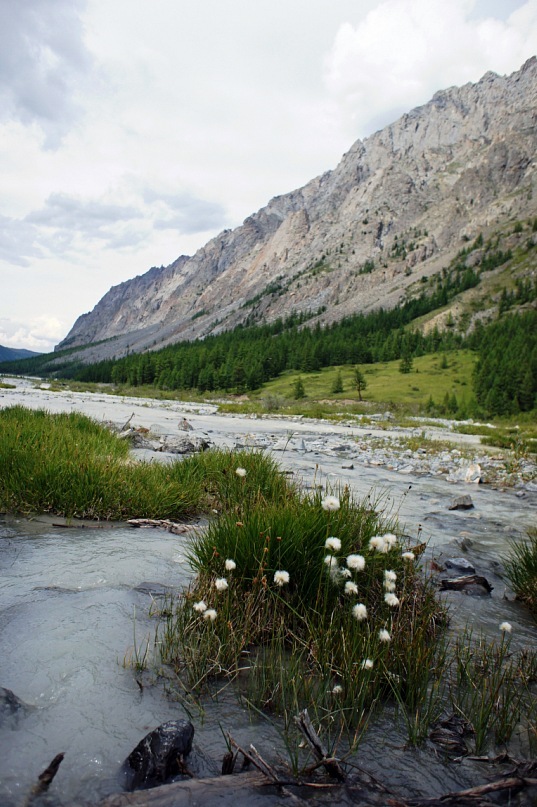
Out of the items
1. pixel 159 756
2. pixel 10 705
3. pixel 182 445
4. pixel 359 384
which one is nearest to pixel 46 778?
pixel 159 756

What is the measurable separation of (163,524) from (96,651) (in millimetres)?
3433

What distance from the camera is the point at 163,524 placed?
662 cm

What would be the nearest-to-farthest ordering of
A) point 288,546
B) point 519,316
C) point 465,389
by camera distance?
1. point 288,546
2. point 465,389
3. point 519,316

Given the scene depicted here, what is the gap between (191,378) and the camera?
12475 centimetres

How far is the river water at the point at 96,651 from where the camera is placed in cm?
224

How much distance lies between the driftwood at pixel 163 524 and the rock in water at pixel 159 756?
13.4 ft

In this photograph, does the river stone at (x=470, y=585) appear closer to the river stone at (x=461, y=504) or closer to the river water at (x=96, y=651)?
the river water at (x=96, y=651)

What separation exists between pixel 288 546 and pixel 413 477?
35.5 ft

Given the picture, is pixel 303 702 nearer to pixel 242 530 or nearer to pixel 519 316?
pixel 242 530

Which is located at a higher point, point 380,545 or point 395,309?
point 395,309

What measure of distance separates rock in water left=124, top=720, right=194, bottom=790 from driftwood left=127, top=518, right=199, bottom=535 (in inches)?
160

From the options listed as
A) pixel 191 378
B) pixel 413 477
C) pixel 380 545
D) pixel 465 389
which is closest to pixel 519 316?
pixel 465 389

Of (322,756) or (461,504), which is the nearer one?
(322,756)

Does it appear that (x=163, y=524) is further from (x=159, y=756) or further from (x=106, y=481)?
(x=159, y=756)
